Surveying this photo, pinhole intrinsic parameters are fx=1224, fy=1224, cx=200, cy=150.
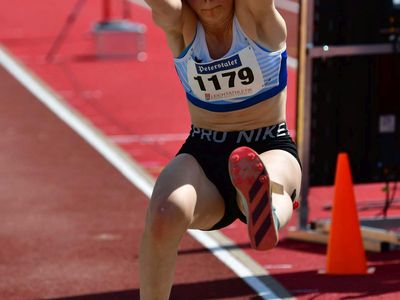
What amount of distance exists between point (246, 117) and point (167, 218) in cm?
83

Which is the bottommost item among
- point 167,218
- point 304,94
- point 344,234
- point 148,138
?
point 148,138

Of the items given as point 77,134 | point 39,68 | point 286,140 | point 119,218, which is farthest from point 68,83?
point 286,140

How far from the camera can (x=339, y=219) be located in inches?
333

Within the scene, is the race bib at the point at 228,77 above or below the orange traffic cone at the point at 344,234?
above

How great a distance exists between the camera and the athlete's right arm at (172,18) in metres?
6.07

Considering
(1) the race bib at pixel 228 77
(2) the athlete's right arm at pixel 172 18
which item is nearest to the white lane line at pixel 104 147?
(1) the race bib at pixel 228 77

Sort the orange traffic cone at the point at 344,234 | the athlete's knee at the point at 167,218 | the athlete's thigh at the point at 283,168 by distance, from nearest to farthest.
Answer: the athlete's knee at the point at 167,218 < the athlete's thigh at the point at 283,168 < the orange traffic cone at the point at 344,234

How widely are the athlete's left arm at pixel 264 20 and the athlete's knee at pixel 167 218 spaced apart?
1.00m

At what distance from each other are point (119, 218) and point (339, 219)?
2158mm

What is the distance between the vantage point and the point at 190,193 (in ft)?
19.1

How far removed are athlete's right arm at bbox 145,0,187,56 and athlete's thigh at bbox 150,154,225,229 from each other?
1.91 feet

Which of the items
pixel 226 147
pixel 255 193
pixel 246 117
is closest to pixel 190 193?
pixel 255 193

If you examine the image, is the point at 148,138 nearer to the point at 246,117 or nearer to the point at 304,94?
the point at 304,94

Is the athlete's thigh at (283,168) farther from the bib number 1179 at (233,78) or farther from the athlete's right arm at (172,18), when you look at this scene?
the athlete's right arm at (172,18)
